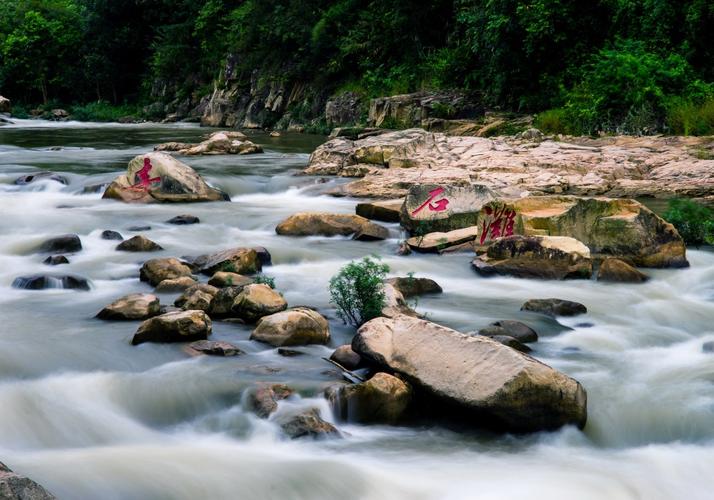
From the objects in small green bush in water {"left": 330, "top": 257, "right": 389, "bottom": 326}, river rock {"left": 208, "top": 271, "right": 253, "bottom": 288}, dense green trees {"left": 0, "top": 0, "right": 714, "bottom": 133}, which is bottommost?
river rock {"left": 208, "top": 271, "right": 253, "bottom": 288}

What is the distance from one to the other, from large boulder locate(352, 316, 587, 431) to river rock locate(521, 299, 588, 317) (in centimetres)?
222

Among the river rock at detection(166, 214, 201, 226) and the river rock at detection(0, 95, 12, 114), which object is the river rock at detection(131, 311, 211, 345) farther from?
the river rock at detection(0, 95, 12, 114)

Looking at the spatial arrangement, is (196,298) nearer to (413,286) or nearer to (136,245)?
(413,286)

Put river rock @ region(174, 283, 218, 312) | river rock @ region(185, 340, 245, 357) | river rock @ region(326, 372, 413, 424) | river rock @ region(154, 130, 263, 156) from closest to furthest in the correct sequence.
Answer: river rock @ region(326, 372, 413, 424)
river rock @ region(185, 340, 245, 357)
river rock @ region(174, 283, 218, 312)
river rock @ region(154, 130, 263, 156)

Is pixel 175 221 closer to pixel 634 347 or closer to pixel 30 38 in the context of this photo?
pixel 634 347

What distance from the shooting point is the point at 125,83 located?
164 feet

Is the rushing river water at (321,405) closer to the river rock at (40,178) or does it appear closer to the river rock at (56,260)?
the river rock at (56,260)

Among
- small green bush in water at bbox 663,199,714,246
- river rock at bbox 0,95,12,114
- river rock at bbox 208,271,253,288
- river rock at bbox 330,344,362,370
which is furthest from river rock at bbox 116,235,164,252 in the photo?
river rock at bbox 0,95,12,114

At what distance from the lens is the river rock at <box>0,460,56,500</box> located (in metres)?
3.47

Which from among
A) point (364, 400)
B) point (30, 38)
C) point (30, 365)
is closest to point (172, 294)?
point (30, 365)

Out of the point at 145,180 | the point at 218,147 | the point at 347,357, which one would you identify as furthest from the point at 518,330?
the point at 218,147

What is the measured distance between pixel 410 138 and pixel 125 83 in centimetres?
3640

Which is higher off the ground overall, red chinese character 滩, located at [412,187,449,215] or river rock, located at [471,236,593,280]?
red chinese character 滩, located at [412,187,449,215]

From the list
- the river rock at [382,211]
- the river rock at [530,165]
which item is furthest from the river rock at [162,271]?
the river rock at [530,165]
